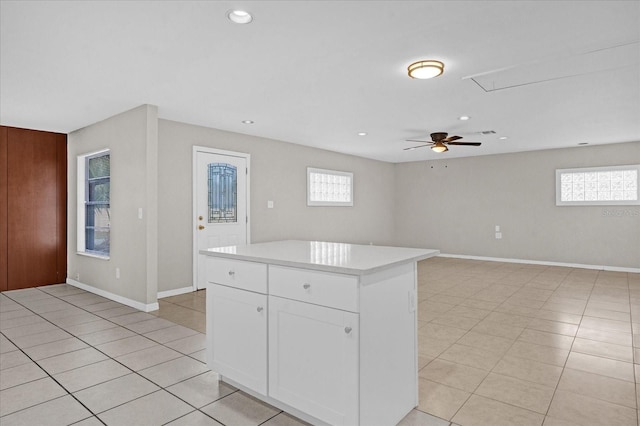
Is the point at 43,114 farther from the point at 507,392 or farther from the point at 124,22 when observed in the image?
the point at 507,392

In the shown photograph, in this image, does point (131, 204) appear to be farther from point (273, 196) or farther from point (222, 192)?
point (273, 196)

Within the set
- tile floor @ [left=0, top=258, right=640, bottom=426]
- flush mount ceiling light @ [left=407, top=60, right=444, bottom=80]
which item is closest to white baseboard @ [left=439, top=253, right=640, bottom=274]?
tile floor @ [left=0, top=258, right=640, bottom=426]

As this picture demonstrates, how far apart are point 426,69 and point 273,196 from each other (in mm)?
3649

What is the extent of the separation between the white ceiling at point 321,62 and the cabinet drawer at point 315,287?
5.01ft

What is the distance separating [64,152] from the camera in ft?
18.9

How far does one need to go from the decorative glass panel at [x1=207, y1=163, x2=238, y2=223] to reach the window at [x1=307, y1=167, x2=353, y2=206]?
66.5 inches

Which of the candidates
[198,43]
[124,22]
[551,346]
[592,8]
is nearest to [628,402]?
[551,346]

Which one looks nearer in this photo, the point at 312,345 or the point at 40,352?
the point at 312,345

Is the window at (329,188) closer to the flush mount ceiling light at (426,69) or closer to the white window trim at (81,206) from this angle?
the white window trim at (81,206)

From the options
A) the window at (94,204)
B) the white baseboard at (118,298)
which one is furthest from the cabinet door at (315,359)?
the window at (94,204)

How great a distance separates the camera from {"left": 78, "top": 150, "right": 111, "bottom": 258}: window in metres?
4.98

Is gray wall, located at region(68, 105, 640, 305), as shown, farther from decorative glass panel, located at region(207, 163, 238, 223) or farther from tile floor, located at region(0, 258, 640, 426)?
tile floor, located at region(0, 258, 640, 426)

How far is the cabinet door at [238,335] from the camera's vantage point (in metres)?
2.06

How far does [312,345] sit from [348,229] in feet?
20.1
